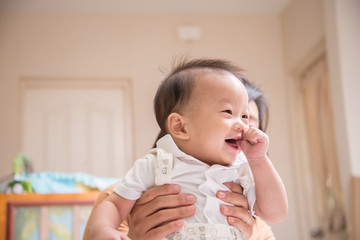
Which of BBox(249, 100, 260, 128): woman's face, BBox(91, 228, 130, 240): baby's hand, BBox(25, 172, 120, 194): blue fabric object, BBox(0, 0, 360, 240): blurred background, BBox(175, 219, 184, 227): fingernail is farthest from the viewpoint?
BBox(0, 0, 360, 240): blurred background

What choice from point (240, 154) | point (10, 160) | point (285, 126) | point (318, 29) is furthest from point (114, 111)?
point (240, 154)

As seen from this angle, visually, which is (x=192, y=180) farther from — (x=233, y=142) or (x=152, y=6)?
(x=152, y=6)

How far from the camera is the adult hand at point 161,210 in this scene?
113cm

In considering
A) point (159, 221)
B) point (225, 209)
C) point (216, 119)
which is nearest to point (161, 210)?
point (159, 221)

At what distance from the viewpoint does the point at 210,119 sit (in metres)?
1.17

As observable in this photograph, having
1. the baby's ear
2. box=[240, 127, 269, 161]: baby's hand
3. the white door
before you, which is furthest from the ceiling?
box=[240, 127, 269, 161]: baby's hand

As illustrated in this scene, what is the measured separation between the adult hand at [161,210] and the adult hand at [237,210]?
0.26ft

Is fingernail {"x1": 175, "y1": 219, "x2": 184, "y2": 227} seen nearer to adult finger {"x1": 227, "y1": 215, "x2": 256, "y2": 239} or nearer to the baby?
the baby

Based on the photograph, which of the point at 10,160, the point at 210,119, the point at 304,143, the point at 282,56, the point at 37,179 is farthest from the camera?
the point at 282,56

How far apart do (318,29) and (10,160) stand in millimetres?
3083

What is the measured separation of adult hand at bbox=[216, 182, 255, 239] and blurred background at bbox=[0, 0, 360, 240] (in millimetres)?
3197

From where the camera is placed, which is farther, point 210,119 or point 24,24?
point 24,24

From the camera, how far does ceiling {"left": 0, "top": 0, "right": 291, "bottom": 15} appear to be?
15.1 ft

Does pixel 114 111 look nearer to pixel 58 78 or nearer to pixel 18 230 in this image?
pixel 58 78
